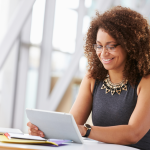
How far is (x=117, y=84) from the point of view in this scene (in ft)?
5.33

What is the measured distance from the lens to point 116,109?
156 centimetres

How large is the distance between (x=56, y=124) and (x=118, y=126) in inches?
13.6

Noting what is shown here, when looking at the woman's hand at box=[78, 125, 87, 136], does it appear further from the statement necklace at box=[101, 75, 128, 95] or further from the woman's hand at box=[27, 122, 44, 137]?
the statement necklace at box=[101, 75, 128, 95]

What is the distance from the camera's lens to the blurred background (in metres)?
2.86

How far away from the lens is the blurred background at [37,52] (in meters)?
2.86

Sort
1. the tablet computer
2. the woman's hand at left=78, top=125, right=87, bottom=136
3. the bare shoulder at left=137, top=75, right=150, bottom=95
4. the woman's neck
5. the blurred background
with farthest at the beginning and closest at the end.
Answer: the blurred background < the woman's neck < the bare shoulder at left=137, top=75, right=150, bottom=95 < the woman's hand at left=78, top=125, right=87, bottom=136 < the tablet computer

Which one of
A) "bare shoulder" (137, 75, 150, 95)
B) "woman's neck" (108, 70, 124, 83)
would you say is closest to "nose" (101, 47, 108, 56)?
"woman's neck" (108, 70, 124, 83)

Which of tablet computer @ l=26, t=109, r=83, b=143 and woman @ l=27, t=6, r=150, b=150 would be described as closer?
tablet computer @ l=26, t=109, r=83, b=143

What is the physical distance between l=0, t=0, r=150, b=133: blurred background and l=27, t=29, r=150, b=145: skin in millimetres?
1023

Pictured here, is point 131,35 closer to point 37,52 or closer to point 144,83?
point 144,83

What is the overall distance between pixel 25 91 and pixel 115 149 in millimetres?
2280

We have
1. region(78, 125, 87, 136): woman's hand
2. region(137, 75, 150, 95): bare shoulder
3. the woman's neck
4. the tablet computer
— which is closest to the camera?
the tablet computer

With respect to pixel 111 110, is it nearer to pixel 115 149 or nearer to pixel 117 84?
pixel 117 84

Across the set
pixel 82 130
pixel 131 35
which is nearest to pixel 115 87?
pixel 131 35
